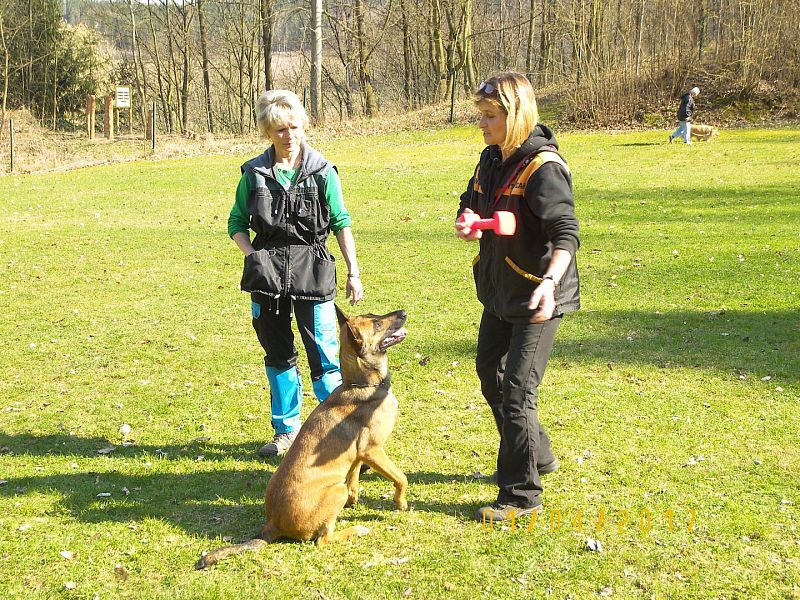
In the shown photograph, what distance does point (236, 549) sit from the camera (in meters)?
4.34

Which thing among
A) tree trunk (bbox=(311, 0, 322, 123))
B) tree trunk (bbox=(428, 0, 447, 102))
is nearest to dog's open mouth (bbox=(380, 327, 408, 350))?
tree trunk (bbox=(311, 0, 322, 123))

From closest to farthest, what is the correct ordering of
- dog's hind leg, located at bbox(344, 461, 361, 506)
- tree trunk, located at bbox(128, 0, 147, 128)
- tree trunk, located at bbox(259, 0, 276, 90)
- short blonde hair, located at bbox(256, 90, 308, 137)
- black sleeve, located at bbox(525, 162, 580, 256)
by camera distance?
1. black sleeve, located at bbox(525, 162, 580, 256)
2. dog's hind leg, located at bbox(344, 461, 361, 506)
3. short blonde hair, located at bbox(256, 90, 308, 137)
4. tree trunk, located at bbox(259, 0, 276, 90)
5. tree trunk, located at bbox(128, 0, 147, 128)

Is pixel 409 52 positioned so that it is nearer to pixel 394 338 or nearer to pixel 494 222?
pixel 394 338

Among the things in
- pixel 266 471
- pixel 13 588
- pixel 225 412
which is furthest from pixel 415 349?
pixel 13 588

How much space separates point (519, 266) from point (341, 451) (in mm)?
1513

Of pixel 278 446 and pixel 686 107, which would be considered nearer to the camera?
pixel 278 446

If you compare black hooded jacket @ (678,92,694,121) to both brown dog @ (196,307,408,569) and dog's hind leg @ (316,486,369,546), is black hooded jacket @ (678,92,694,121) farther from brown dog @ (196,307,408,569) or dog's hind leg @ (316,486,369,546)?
dog's hind leg @ (316,486,369,546)

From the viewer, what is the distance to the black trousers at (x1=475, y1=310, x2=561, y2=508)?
177 inches

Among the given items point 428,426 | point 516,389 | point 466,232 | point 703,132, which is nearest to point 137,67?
point 703,132

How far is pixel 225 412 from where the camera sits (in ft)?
22.2

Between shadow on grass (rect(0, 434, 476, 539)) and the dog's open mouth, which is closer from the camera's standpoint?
the dog's open mouth

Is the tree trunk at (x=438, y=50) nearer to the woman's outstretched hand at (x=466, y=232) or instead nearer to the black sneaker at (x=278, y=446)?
the black sneaker at (x=278, y=446)

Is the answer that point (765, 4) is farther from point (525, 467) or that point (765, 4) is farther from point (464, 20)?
point (525, 467)

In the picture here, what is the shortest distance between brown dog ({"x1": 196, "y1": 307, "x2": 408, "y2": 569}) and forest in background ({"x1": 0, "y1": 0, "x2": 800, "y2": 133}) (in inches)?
1071
